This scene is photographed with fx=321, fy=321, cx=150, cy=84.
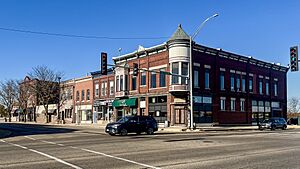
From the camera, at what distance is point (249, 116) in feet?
169

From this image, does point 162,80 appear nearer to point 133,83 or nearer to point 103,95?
point 133,83

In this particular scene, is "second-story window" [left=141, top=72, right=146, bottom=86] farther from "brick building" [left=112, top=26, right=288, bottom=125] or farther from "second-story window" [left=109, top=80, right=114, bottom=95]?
"second-story window" [left=109, top=80, right=114, bottom=95]

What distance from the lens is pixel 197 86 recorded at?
43.0 metres

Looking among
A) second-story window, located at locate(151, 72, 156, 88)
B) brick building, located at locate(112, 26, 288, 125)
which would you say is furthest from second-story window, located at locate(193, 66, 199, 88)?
second-story window, located at locate(151, 72, 156, 88)

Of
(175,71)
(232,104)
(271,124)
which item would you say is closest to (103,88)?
(175,71)

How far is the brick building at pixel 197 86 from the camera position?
4131cm

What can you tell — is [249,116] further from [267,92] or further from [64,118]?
[64,118]

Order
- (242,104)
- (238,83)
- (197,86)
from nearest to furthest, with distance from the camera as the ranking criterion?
(197,86) → (238,83) → (242,104)

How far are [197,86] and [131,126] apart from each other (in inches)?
723

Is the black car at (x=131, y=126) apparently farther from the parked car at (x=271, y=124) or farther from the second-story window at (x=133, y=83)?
the second-story window at (x=133, y=83)

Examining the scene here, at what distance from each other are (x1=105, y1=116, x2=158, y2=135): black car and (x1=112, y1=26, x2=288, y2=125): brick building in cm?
1135

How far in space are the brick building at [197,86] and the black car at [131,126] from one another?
11.3 meters

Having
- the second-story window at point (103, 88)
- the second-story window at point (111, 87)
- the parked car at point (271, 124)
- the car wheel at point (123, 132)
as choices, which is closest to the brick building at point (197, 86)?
the second-story window at point (111, 87)

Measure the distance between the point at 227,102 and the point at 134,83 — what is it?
14.2 meters
